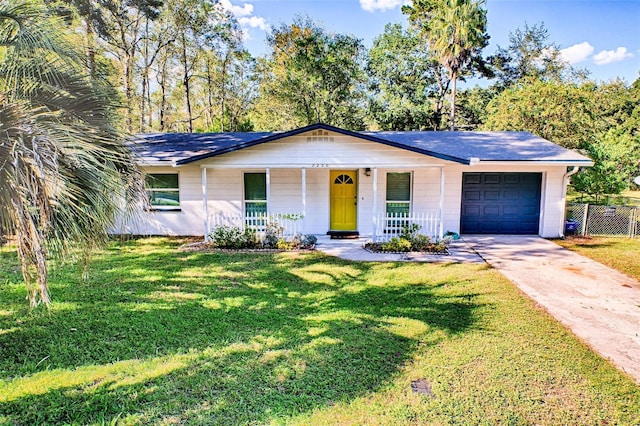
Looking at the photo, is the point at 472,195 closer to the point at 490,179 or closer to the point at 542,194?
the point at 490,179

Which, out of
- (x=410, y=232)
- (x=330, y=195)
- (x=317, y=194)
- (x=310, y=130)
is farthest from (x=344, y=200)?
(x=310, y=130)

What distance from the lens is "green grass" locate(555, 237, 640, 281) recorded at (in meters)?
7.55

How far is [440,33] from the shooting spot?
20.9m

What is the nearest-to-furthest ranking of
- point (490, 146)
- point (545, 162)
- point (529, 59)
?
point (545, 162)
point (490, 146)
point (529, 59)

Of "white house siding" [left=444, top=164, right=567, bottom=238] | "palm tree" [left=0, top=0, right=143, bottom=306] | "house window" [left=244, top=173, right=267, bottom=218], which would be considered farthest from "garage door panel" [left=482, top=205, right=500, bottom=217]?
"palm tree" [left=0, top=0, right=143, bottom=306]

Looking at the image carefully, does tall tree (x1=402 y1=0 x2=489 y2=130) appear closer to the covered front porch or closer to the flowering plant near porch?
the covered front porch

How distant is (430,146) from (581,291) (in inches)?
265

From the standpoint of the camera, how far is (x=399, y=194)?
426 inches

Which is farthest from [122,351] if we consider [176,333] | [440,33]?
[440,33]

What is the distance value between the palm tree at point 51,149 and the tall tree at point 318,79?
72.6 feet

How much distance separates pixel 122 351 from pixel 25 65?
302cm

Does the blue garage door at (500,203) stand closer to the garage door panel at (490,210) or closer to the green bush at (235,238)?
the garage door panel at (490,210)

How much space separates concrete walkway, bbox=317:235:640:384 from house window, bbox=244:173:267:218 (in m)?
2.27

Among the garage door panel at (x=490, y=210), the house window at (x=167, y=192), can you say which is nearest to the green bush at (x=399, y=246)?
the garage door panel at (x=490, y=210)
